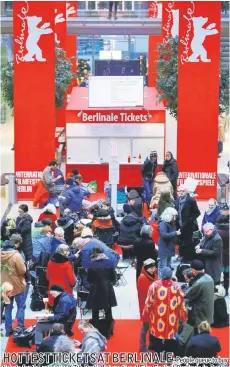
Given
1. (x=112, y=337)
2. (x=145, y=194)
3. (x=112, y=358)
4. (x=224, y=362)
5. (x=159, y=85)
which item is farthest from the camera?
(x=159, y=85)

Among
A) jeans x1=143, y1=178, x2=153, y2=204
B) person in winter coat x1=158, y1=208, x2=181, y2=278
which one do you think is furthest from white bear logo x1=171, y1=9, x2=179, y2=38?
person in winter coat x1=158, y1=208, x2=181, y2=278

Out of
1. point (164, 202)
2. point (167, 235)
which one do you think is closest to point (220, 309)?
point (167, 235)

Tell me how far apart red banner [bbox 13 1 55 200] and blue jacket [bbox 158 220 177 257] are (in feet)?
20.1

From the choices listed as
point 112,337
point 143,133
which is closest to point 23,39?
point 143,133

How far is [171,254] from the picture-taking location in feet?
48.1

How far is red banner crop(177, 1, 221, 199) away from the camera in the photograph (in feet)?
64.3

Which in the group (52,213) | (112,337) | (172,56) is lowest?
(112,337)

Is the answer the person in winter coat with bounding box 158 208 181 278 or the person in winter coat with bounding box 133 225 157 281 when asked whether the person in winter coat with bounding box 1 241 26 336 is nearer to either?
the person in winter coat with bounding box 133 225 157 281

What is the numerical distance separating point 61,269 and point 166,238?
95.6 inches

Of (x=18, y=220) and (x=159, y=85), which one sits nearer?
(x=18, y=220)

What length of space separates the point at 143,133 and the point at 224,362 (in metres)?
10.5

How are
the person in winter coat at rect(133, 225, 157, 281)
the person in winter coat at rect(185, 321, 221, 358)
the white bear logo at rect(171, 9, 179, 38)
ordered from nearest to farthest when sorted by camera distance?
the person in winter coat at rect(185, 321, 221, 358) < the person in winter coat at rect(133, 225, 157, 281) < the white bear logo at rect(171, 9, 179, 38)

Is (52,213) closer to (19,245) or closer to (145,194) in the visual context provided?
(19,245)

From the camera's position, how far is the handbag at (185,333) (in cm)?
1152
